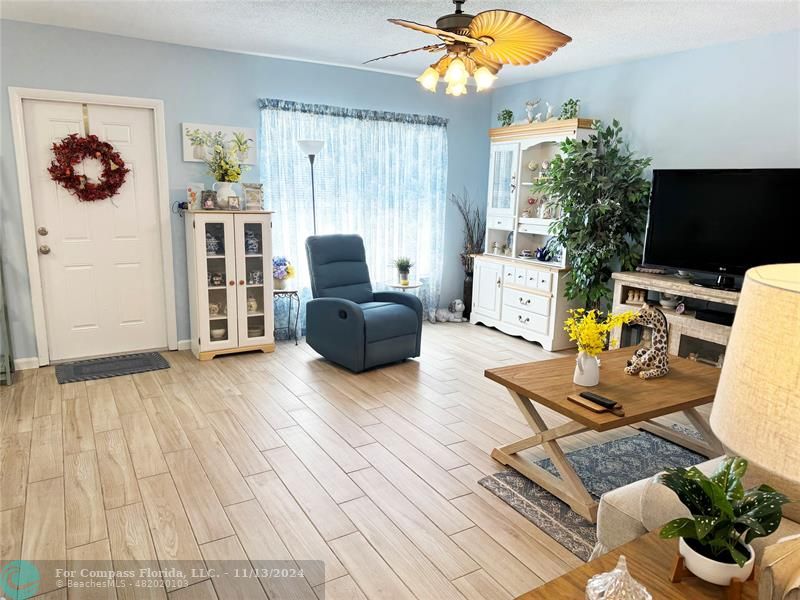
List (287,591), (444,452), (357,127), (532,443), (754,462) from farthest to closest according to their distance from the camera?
(357,127), (444,452), (532,443), (287,591), (754,462)

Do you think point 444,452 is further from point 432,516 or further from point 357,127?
point 357,127

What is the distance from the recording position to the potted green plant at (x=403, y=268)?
18.1 ft

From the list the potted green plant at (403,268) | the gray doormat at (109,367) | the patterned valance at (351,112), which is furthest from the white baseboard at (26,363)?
the potted green plant at (403,268)

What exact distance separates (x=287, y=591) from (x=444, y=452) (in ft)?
4.23

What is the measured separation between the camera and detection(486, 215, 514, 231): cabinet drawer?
18.4 feet

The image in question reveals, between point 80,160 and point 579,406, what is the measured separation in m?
4.03

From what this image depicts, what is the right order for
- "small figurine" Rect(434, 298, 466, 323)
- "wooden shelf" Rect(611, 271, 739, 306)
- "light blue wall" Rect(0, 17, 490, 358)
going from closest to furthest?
"wooden shelf" Rect(611, 271, 739, 306), "light blue wall" Rect(0, 17, 490, 358), "small figurine" Rect(434, 298, 466, 323)

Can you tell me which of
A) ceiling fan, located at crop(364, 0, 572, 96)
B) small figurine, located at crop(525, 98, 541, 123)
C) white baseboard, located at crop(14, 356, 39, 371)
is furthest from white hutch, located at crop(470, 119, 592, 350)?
white baseboard, located at crop(14, 356, 39, 371)

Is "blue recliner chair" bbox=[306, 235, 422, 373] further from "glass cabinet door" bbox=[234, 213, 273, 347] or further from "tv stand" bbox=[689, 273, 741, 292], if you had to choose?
"tv stand" bbox=[689, 273, 741, 292]

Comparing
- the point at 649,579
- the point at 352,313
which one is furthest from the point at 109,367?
the point at 649,579

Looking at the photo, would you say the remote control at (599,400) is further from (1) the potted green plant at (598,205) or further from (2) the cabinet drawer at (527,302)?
(2) the cabinet drawer at (527,302)

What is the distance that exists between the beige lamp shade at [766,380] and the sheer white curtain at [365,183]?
4.69 meters

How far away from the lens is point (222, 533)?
7.73 ft

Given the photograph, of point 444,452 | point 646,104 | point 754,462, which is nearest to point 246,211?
point 444,452
